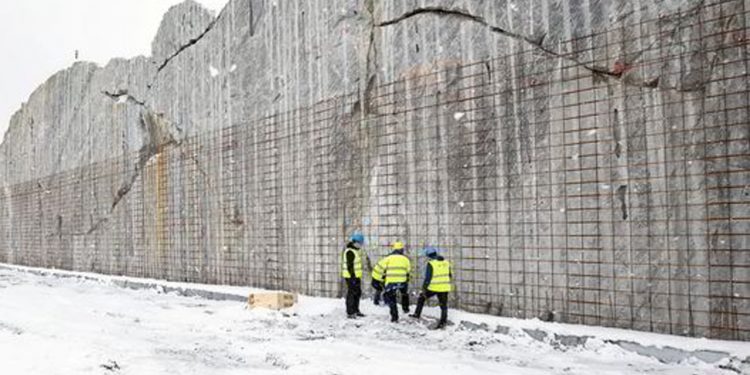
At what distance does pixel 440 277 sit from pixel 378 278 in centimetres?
148

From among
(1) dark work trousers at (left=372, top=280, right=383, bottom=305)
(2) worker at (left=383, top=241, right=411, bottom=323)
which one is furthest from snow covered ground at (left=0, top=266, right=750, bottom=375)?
(2) worker at (left=383, top=241, right=411, bottom=323)

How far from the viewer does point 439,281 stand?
8.90 metres

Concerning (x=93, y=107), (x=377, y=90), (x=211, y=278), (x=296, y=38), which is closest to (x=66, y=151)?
(x=93, y=107)

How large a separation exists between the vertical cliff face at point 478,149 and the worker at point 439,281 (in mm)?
411

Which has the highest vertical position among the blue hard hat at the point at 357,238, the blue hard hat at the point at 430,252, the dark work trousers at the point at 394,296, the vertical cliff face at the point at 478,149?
the vertical cliff face at the point at 478,149

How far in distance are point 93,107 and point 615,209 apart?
17769 millimetres

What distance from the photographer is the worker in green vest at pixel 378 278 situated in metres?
10.0

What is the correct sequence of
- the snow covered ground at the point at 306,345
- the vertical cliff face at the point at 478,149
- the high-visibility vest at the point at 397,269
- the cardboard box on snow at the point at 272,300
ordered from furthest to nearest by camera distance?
the cardboard box on snow at the point at 272,300, the high-visibility vest at the point at 397,269, the vertical cliff face at the point at 478,149, the snow covered ground at the point at 306,345

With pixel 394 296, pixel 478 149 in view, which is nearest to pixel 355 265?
pixel 394 296

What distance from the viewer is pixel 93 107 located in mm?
20703

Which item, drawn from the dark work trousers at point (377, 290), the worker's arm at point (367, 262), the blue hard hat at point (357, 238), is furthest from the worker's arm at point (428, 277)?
the worker's arm at point (367, 262)

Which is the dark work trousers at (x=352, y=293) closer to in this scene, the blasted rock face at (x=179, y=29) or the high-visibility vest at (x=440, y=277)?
the high-visibility vest at (x=440, y=277)

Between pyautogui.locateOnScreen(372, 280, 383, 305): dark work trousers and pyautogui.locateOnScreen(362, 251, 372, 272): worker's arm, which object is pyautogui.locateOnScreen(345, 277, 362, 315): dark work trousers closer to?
pyautogui.locateOnScreen(372, 280, 383, 305): dark work trousers

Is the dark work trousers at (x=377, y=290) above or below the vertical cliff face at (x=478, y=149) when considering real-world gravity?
below
